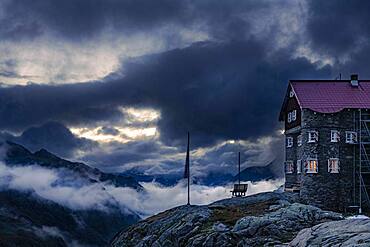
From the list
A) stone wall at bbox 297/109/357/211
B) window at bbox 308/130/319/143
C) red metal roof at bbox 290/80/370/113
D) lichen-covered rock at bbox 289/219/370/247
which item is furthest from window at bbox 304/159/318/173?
lichen-covered rock at bbox 289/219/370/247

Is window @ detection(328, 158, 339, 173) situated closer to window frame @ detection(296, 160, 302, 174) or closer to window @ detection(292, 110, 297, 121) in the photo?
window frame @ detection(296, 160, 302, 174)

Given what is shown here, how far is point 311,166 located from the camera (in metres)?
76.2

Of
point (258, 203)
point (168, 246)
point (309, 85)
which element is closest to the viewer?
point (168, 246)

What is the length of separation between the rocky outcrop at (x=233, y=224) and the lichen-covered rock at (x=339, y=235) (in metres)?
11.9

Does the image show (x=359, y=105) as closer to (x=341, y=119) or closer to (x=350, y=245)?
(x=341, y=119)

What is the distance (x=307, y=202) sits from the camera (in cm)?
7481

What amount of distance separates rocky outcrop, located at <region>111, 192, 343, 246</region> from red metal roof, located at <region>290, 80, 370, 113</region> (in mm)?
15527

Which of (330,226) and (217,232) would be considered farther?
(217,232)

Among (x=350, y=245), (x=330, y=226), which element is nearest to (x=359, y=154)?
(x=330, y=226)

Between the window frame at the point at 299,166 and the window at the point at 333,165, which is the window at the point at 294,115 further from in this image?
the window at the point at 333,165

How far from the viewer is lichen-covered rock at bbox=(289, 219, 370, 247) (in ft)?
95.3

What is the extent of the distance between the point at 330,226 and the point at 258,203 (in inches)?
1506

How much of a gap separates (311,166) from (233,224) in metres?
23.3

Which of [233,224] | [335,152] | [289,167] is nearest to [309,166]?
[335,152]
